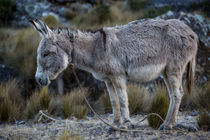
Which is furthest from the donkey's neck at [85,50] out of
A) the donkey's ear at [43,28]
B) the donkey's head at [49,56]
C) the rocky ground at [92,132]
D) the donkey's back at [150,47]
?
the rocky ground at [92,132]

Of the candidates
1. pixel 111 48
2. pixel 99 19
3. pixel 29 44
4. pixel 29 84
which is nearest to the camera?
→ pixel 111 48

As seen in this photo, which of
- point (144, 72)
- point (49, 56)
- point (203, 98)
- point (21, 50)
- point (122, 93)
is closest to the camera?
point (49, 56)

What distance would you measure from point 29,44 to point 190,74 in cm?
678

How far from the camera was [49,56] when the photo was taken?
16.4 feet

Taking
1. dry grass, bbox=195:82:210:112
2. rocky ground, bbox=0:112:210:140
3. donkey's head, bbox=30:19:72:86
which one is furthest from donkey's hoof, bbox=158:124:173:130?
dry grass, bbox=195:82:210:112

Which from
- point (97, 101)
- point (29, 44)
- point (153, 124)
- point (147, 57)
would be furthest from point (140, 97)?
point (29, 44)

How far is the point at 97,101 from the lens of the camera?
338 inches

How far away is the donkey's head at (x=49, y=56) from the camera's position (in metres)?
4.96

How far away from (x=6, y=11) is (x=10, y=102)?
869cm

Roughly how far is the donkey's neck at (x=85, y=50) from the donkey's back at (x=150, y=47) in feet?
1.00

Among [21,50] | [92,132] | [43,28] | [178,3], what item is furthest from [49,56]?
[178,3]

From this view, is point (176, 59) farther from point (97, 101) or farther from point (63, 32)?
point (97, 101)

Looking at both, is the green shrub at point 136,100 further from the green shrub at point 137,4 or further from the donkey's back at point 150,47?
the green shrub at point 137,4

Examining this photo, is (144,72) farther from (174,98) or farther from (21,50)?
(21,50)
